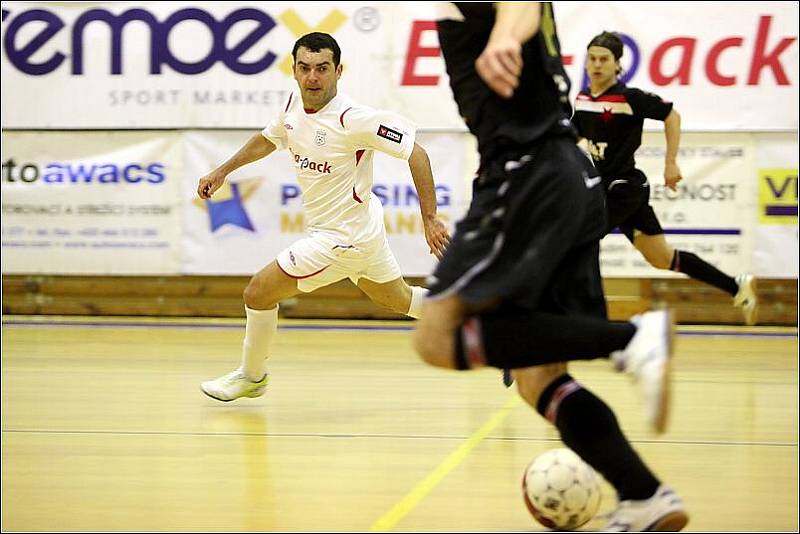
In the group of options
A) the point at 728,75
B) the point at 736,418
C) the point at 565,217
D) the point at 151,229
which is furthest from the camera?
the point at 151,229

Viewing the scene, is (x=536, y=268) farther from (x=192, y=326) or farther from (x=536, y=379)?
(x=192, y=326)

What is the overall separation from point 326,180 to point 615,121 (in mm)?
1902

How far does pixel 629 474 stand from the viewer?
2951mm

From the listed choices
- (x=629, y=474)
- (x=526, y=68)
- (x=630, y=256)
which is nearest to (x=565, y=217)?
(x=526, y=68)

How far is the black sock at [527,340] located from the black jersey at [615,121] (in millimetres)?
3844

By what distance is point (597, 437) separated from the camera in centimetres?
303

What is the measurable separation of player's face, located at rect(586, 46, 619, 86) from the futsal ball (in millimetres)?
3255

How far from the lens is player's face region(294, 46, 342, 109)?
5.49 metres

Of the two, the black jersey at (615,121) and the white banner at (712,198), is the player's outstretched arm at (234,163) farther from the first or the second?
the white banner at (712,198)

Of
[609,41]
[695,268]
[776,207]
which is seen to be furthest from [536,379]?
[776,207]

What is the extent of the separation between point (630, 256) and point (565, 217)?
7192mm

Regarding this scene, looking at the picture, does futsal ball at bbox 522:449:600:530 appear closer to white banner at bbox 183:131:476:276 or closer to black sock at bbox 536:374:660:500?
black sock at bbox 536:374:660:500

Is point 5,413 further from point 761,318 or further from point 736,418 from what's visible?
point 761,318

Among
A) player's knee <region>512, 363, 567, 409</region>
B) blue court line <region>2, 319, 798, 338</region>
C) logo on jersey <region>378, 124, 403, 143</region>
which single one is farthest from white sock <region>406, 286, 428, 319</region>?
blue court line <region>2, 319, 798, 338</region>
